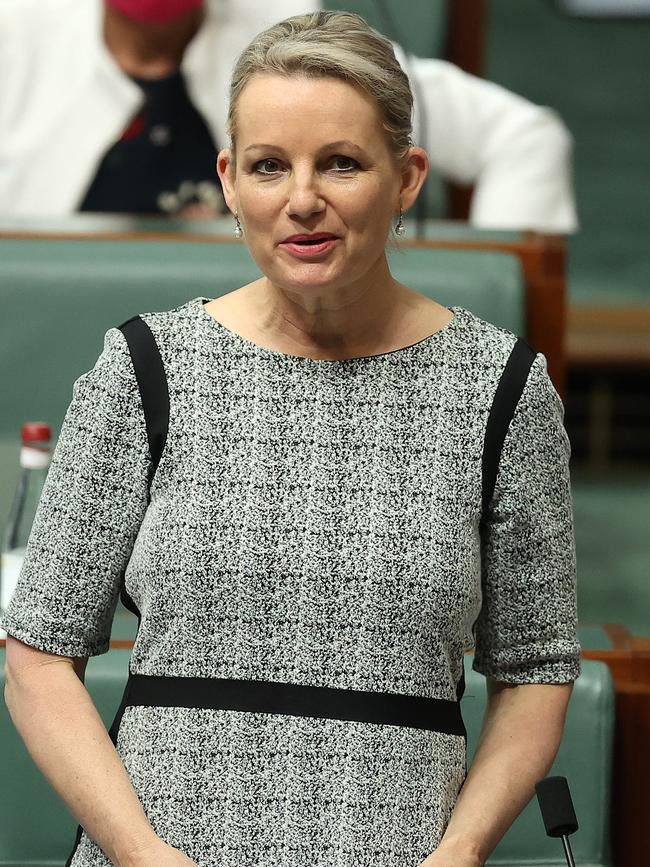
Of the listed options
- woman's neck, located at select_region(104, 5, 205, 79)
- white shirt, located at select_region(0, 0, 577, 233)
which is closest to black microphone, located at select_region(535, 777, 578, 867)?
white shirt, located at select_region(0, 0, 577, 233)

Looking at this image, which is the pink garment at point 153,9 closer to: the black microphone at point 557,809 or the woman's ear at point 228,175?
the woman's ear at point 228,175

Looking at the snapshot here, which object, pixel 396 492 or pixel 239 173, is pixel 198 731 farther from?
pixel 239 173

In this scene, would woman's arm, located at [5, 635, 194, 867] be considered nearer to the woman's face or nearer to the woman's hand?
the woman's hand

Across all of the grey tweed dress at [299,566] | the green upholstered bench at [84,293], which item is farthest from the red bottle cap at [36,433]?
the grey tweed dress at [299,566]

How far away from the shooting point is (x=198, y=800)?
26.9 inches

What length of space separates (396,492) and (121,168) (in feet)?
3.90

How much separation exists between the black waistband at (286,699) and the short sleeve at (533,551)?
2.5 inches

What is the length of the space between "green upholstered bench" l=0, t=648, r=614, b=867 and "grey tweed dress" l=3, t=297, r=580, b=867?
0.19m

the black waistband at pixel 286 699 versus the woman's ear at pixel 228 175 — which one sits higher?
the woman's ear at pixel 228 175

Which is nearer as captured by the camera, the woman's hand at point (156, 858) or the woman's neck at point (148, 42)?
the woman's hand at point (156, 858)

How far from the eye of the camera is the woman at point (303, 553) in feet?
2.23

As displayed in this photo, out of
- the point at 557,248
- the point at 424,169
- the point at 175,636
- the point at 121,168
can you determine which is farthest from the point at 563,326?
the point at 121,168

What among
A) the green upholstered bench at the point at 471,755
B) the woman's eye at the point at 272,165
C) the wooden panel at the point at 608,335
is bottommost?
the wooden panel at the point at 608,335

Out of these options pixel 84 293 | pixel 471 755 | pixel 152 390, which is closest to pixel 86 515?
pixel 152 390
